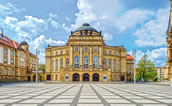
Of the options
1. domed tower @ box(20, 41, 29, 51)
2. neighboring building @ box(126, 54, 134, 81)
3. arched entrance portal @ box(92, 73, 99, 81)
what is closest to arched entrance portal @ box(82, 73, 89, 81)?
arched entrance portal @ box(92, 73, 99, 81)

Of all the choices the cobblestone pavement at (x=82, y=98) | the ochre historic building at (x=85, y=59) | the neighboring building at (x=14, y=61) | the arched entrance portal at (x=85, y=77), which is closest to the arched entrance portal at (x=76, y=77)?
the ochre historic building at (x=85, y=59)

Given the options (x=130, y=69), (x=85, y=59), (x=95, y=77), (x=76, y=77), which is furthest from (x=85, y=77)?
(x=130, y=69)

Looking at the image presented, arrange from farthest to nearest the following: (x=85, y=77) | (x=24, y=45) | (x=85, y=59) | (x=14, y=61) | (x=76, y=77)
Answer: (x=24, y=45)
(x=85, y=59)
(x=14, y=61)
(x=76, y=77)
(x=85, y=77)

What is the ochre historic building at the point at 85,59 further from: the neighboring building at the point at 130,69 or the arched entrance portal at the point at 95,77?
the neighboring building at the point at 130,69

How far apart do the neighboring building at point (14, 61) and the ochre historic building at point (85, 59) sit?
8868 mm

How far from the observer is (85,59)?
63.4 metres

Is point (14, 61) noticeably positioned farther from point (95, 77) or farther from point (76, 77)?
point (95, 77)

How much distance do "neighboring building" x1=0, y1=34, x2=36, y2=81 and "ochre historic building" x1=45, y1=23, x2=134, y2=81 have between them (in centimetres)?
887

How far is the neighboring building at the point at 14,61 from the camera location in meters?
51.1

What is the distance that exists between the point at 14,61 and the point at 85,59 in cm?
2681

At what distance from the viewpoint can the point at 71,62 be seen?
2477 inches

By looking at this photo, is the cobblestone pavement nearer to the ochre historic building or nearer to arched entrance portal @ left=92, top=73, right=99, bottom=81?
the ochre historic building

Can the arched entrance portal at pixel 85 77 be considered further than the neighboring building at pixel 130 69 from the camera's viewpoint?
No

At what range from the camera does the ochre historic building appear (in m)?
57.1
